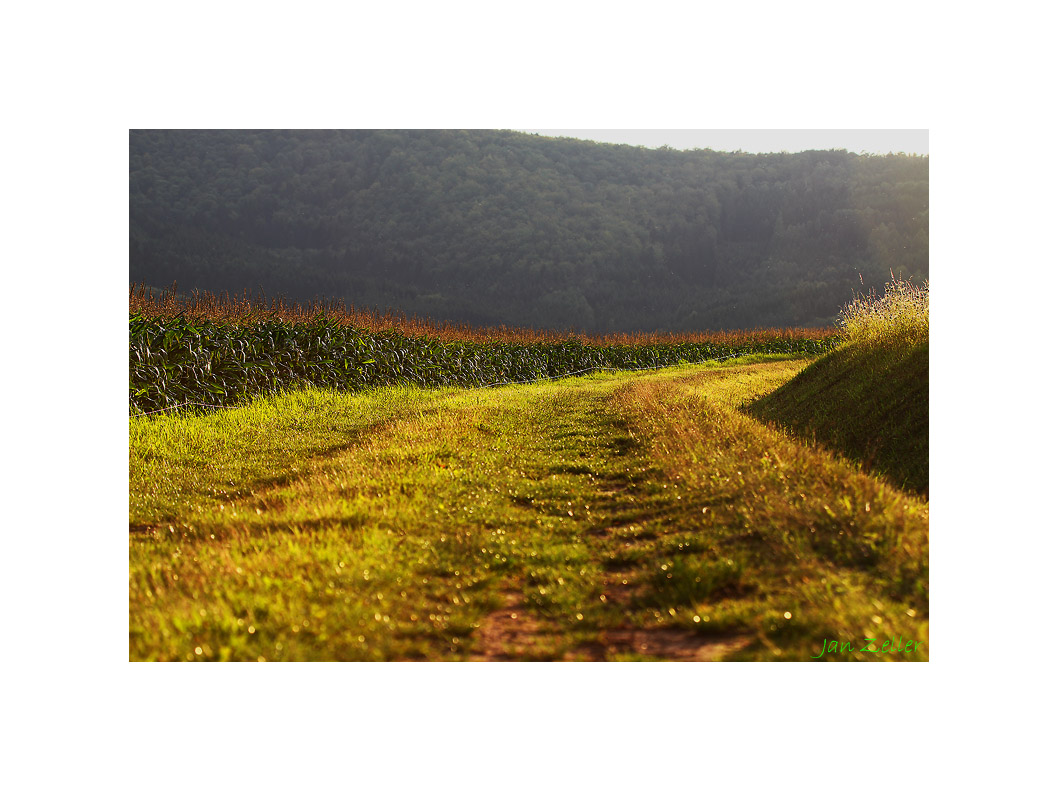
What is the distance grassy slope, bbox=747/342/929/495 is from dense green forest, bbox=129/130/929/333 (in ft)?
201

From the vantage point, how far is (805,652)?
3.13 meters

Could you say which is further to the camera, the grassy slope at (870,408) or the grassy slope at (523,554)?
the grassy slope at (870,408)

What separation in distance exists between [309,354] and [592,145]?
271 ft

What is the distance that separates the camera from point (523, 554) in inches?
171

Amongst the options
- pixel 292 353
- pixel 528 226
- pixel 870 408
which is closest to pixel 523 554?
pixel 870 408

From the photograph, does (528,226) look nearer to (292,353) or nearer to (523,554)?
(292,353)

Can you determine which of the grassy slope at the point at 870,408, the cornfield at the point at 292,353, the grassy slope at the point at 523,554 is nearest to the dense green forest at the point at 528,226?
the cornfield at the point at 292,353

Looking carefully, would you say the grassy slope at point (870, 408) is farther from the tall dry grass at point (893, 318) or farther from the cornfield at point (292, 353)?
the cornfield at point (292, 353)

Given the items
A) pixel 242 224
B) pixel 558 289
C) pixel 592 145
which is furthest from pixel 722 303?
pixel 242 224

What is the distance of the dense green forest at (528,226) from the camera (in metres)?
69.8

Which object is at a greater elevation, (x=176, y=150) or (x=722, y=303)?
(x=176, y=150)

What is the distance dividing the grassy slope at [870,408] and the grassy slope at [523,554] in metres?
1.68

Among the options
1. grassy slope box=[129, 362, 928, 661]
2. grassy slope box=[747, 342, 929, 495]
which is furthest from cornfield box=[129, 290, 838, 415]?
grassy slope box=[747, 342, 929, 495]
